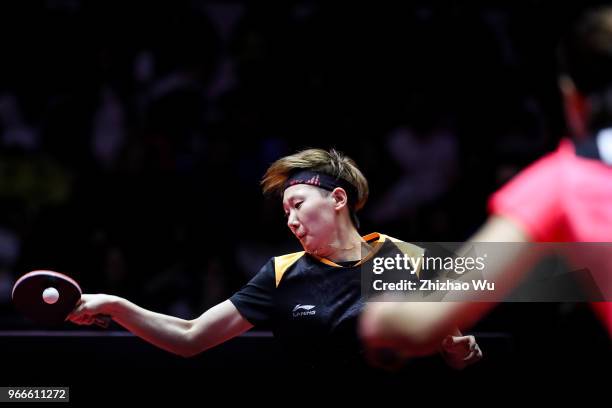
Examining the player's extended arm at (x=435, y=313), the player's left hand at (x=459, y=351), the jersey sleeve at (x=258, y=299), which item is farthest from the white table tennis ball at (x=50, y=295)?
the player's extended arm at (x=435, y=313)

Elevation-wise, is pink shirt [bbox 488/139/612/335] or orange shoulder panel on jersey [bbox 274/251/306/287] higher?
orange shoulder panel on jersey [bbox 274/251/306/287]

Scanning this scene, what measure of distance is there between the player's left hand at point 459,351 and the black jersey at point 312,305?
0.28 m

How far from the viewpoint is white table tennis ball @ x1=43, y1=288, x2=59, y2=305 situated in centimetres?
251

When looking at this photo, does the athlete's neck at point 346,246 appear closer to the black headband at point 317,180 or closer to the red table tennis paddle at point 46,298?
the black headband at point 317,180

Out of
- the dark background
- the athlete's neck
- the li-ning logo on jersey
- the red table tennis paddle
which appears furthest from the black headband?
the dark background

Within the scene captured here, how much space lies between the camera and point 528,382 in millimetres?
2852

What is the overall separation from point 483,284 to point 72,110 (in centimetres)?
432

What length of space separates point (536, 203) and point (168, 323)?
169 centimetres

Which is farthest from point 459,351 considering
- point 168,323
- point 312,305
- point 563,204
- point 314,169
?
point 563,204

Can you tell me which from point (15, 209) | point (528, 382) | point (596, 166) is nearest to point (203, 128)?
point (15, 209)

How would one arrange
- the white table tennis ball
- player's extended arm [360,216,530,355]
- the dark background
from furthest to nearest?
the dark background
the white table tennis ball
player's extended arm [360,216,530,355]

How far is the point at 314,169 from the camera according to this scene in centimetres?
281

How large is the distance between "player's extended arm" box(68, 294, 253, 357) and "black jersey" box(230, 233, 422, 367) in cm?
6

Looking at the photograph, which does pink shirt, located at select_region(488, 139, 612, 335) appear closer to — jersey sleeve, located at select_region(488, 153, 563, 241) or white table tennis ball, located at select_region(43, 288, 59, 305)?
jersey sleeve, located at select_region(488, 153, 563, 241)
